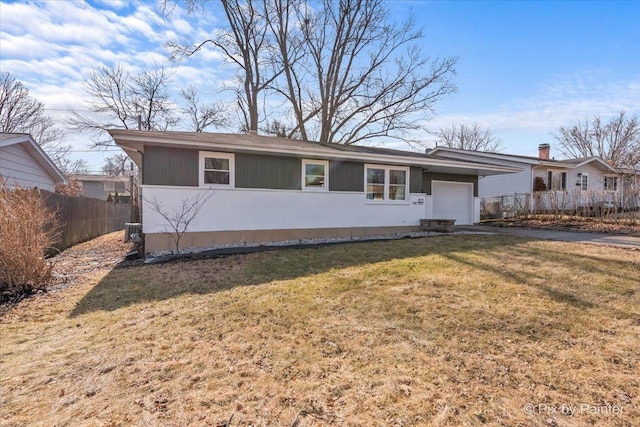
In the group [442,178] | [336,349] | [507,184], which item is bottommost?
[336,349]

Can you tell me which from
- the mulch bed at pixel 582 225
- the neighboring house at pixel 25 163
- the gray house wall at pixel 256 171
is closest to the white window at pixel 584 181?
the mulch bed at pixel 582 225

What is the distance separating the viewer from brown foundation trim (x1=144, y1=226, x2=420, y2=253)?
28.7 feet

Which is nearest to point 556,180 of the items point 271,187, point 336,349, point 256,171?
point 271,187

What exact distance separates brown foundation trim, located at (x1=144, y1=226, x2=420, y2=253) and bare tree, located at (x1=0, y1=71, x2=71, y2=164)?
73.9 ft

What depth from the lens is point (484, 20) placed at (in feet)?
37.1

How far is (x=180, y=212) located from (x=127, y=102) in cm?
2224

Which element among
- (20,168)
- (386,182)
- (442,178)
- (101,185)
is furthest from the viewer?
(101,185)

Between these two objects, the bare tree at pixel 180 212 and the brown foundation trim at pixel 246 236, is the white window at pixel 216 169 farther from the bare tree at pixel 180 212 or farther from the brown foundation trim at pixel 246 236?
the brown foundation trim at pixel 246 236

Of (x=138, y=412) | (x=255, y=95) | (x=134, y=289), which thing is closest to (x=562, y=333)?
(x=138, y=412)

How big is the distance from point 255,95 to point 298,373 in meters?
22.6

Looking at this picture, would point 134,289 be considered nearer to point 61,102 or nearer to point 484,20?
point 484,20

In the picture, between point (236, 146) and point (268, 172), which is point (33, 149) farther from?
point (268, 172)

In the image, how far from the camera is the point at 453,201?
1517 cm

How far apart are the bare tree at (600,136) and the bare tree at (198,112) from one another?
117 ft
